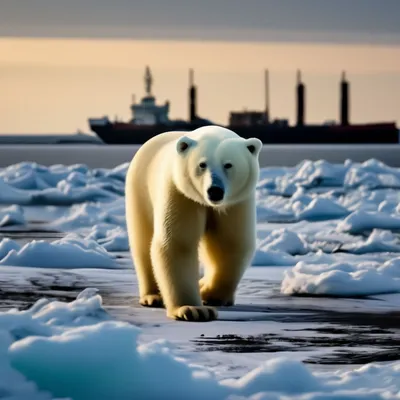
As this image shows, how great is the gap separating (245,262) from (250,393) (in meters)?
1.75

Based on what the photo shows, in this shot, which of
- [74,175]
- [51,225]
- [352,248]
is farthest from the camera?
[74,175]

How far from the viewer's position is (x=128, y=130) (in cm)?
7181

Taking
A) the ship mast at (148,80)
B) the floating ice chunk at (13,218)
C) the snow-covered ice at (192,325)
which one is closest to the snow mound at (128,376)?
the snow-covered ice at (192,325)

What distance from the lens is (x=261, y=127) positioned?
72.2 meters

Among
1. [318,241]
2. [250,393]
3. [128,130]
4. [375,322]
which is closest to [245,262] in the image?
[375,322]

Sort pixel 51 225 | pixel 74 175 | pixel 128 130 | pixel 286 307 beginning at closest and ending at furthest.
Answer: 1. pixel 286 307
2. pixel 51 225
3. pixel 74 175
4. pixel 128 130

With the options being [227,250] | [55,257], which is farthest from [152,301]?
[55,257]

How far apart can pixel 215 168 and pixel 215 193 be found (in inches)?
4.5

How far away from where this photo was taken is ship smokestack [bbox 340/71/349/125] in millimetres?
70750

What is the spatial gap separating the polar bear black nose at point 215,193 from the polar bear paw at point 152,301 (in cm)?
88

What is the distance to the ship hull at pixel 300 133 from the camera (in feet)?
235

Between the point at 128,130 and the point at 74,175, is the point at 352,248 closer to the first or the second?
the point at 74,175

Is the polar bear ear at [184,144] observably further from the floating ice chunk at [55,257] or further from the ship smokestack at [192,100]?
the ship smokestack at [192,100]

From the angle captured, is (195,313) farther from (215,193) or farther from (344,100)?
(344,100)
